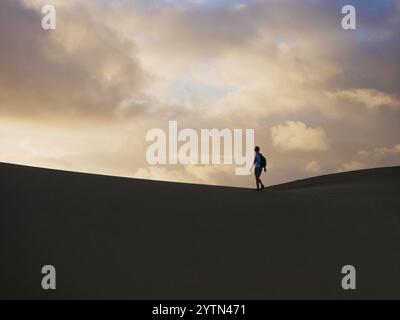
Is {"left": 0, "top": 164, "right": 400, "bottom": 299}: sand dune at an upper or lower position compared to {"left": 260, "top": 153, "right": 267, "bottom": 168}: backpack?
lower

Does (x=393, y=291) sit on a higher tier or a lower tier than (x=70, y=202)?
lower

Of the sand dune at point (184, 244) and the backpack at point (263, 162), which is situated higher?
the backpack at point (263, 162)

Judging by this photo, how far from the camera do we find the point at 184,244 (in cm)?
1035

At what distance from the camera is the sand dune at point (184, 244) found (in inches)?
348

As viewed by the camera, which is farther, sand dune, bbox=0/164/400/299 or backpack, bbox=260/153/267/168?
backpack, bbox=260/153/267/168

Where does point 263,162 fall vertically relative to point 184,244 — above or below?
above

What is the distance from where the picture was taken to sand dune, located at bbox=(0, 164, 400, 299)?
883cm

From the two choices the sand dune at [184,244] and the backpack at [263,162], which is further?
the backpack at [263,162]

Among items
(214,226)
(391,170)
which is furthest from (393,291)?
(391,170)

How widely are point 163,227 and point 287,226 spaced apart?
287cm

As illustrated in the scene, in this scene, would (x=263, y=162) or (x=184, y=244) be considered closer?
(x=184, y=244)
